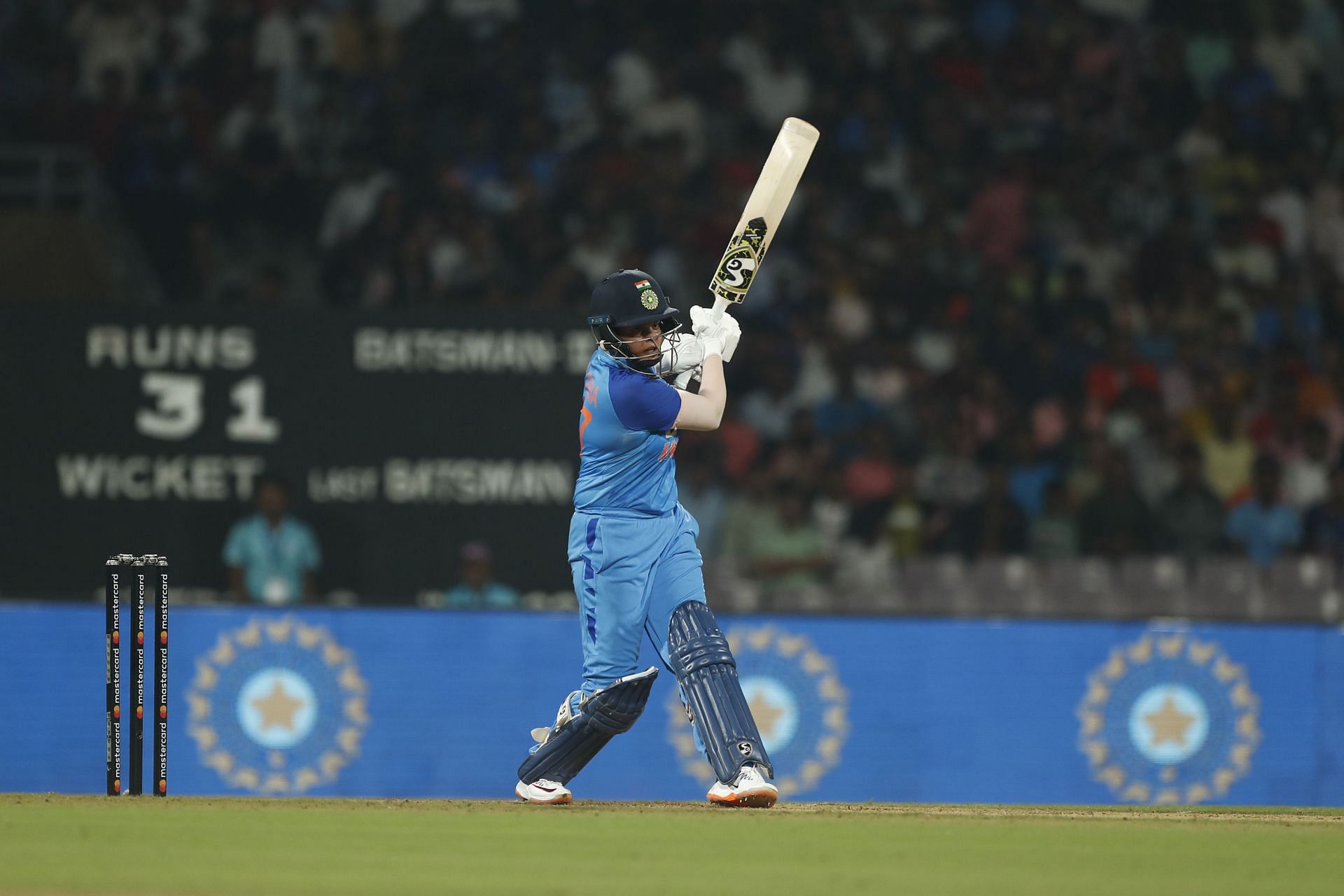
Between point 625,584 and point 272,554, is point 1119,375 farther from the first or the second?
point 625,584

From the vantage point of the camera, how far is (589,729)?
7.46m

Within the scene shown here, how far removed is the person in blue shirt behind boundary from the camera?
7.26 metres

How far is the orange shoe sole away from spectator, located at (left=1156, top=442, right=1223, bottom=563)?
6290mm

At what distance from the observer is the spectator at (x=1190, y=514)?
42.7ft

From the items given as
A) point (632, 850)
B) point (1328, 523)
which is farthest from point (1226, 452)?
point (632, 850)

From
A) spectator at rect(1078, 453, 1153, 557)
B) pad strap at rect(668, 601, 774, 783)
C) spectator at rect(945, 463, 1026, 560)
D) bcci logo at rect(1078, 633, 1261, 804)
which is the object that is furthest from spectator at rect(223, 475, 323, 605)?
spectator at rect(1078, 453, 1153, 557)

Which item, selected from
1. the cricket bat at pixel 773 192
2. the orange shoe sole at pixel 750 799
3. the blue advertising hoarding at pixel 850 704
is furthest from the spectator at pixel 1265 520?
the orange shoe sole at pixel 750 799

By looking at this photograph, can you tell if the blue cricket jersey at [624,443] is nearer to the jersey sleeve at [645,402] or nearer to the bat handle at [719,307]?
the jersey sleeve at [645,402]

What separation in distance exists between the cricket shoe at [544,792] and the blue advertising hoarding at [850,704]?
2.76 meters

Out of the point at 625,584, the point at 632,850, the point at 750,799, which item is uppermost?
the point at 625,584

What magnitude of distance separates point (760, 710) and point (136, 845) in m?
4.64

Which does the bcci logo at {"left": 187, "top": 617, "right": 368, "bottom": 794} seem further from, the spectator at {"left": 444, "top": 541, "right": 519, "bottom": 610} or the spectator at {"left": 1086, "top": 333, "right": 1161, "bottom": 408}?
the spectator at {"left": 1086, "top": 333, "right": 1161, "bottom": 408}

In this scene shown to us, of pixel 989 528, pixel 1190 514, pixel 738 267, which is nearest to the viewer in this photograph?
pixel 738 267

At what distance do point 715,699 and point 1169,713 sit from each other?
13.7ft
